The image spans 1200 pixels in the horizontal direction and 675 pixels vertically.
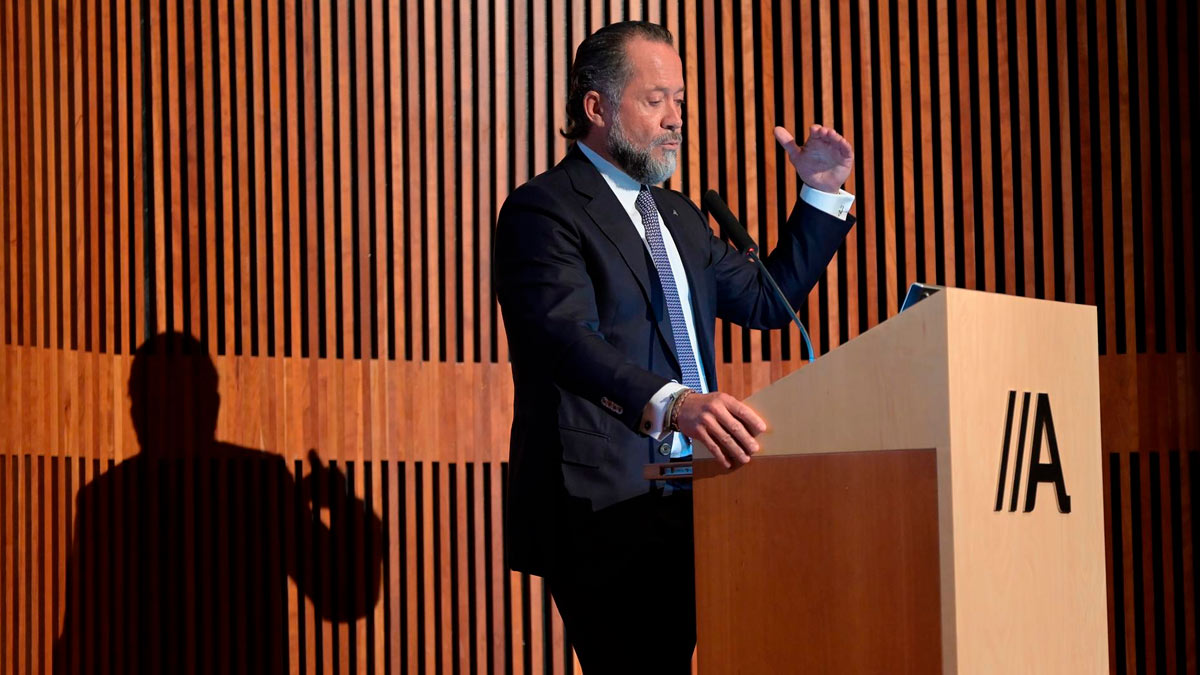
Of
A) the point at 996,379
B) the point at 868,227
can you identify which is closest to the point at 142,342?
the point at 868,227

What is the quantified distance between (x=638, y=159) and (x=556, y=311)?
48 cm

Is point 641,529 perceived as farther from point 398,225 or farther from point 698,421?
point 398,225

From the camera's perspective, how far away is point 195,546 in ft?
13.9

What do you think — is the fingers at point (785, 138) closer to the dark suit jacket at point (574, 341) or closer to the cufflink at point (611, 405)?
the dark suit jacket at point (574, 341)

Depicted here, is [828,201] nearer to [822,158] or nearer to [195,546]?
[822,158]

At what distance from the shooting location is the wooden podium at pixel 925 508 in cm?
174

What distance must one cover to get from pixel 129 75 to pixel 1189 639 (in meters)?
3.79

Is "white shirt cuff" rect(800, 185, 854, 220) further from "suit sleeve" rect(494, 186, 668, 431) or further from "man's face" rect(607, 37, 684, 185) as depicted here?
"suit sleeve" rect(494, 186, 668, 431)

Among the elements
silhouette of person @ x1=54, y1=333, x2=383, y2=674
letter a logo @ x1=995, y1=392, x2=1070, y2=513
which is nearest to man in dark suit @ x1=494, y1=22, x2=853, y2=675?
letter a logo @ x1=995, y1=392, x2=1070, y2=513

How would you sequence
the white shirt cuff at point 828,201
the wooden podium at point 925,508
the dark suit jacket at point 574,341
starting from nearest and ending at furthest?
the wooden podium at point 925,508, the dark suit jacket at point 574,341, the white shirt cuff at point 828,201

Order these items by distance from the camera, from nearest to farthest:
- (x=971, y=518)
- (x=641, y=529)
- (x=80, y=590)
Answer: (x=971, y=518) → (x=641, y=529) → (x=80, y=590)

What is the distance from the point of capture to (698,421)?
197 cm

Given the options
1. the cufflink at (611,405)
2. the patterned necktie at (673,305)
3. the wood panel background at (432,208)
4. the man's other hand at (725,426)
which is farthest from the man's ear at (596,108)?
the wood panel background at (432,208)

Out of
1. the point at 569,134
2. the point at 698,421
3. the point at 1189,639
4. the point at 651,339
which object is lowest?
the point at 1189,639
